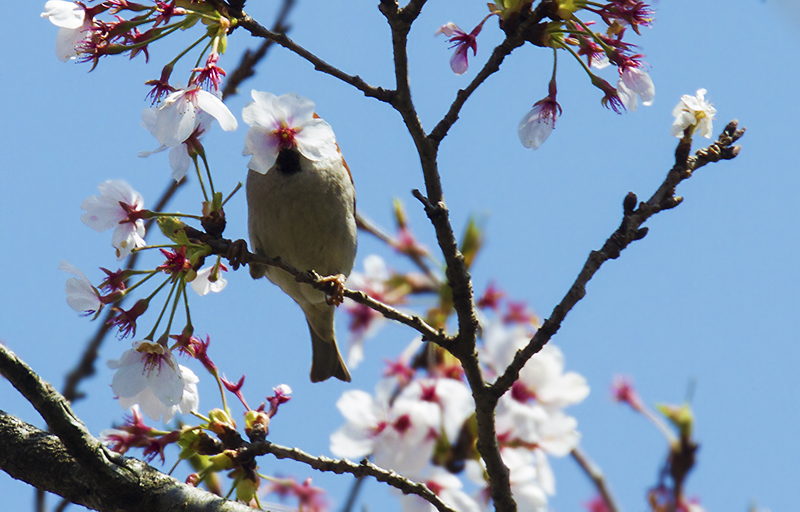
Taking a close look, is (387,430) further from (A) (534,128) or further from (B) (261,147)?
(B) (261,147)

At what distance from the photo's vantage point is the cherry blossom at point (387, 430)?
373 centimetres

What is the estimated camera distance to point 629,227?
8.69 feet

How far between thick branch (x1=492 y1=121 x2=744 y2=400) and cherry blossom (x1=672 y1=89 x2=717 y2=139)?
2.0 inches

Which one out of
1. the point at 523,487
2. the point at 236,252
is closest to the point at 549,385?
the point at 523,487

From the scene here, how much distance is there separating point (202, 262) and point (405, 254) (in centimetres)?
191

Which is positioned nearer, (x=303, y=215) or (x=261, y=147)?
(x=261, y=147)

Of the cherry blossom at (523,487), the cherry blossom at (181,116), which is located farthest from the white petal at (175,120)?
the cherry blossom at (523,487)

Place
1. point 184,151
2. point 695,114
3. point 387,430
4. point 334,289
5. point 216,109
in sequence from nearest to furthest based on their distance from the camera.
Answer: point 216,109, point 184,151, point 695,114, point 334,289, point 387,430

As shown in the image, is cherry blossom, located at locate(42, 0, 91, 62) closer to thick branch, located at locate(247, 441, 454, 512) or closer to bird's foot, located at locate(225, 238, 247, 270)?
bird's foot, located at locate(225, 238, 247, 270)

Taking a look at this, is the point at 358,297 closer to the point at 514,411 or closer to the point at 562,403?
the point at 514,411

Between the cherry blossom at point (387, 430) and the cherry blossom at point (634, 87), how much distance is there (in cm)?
176

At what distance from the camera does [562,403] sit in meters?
4.01

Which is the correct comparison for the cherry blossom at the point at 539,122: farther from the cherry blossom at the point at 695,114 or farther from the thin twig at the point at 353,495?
the thin twig at the point at 353,495

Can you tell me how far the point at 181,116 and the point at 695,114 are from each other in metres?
1.78
